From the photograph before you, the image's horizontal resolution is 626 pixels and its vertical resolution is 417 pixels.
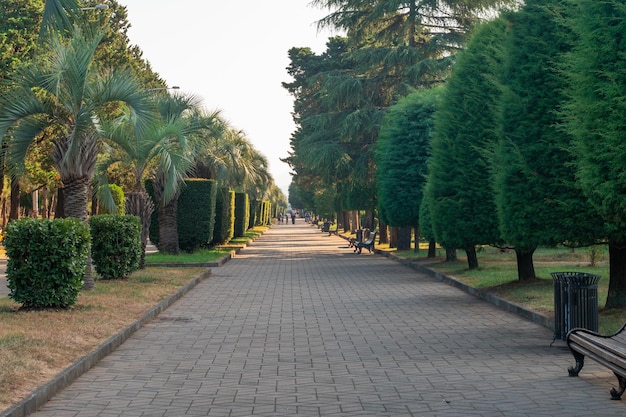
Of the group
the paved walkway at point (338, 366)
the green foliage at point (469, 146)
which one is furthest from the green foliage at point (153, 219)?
the paved walkway at point (338, 366)

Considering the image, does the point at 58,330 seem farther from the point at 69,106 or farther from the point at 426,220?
the point at 426,220

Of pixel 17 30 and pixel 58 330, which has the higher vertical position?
pixel 17 30

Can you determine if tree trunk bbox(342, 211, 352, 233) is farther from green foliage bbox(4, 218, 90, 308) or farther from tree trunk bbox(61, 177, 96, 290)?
green foliage bbox(4, 218, 90, 308)

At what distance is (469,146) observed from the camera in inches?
906

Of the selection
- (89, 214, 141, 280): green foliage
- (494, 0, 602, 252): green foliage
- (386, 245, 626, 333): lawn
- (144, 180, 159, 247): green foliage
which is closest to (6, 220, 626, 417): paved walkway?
(386, 245, 626, 333): lawn

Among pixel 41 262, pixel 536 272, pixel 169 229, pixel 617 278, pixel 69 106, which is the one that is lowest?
pixel 536 272

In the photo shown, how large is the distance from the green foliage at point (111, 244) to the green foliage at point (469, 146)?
800 centimetres

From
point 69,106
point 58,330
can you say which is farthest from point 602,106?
point 69,106

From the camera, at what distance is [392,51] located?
4197 cm

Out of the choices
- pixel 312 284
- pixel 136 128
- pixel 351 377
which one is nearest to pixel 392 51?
pixel 312 284

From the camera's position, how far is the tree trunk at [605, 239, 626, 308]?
15031 millimetres

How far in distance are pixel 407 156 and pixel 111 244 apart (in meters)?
17.2

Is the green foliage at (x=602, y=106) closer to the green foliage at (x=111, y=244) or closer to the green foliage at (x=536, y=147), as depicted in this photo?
the green foliage at (x=536, y=147)

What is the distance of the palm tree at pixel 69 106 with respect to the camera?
17.6 meters
